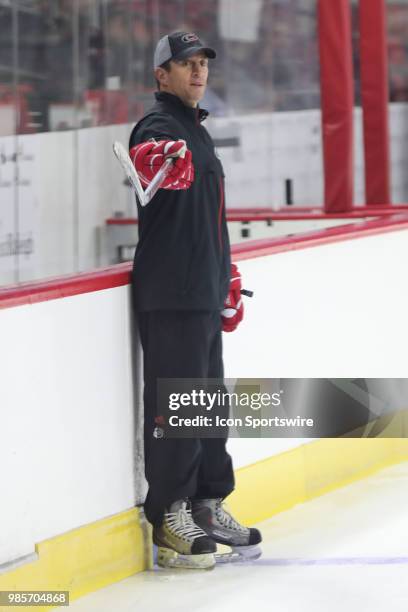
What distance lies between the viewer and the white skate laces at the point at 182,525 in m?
4.20

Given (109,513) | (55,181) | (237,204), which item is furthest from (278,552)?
(237,204)

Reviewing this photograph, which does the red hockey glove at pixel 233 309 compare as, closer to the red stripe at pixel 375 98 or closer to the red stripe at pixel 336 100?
the red stripe at pixel 336 100

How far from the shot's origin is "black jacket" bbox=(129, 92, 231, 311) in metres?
4.07

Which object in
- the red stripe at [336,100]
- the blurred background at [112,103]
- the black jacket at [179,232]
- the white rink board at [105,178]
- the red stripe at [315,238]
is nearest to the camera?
the black jacket at [179,232]

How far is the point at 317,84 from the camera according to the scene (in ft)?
42.0

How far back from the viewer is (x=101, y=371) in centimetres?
409

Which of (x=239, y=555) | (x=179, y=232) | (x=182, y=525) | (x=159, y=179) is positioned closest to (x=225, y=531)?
(x=239, y=555)

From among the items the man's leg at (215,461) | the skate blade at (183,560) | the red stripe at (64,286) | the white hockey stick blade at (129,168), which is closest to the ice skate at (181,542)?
the skate blade at (183,560)

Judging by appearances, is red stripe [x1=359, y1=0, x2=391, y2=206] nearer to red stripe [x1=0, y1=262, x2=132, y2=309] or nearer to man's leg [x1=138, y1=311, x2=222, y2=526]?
red stripe [x1=0, y1=262, x2=132, y2=309]

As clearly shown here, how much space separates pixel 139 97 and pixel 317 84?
96.3 inches

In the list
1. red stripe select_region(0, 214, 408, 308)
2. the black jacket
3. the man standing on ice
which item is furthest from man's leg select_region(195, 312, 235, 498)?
red stripe select_region(0, 214, 408, 308)

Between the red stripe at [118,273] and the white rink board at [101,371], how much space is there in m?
0.02

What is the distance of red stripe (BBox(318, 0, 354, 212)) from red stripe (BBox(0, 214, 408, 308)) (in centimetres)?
Answer: 235

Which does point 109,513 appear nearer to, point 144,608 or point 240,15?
point 144,608
